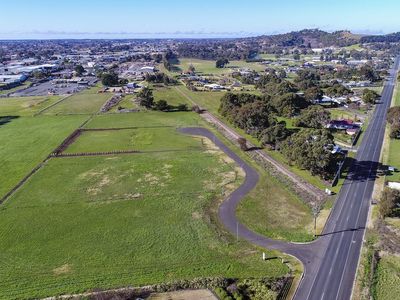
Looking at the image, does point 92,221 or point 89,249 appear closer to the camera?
point 89,249

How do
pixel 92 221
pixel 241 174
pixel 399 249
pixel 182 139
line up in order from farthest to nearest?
pixel 182 139
pixel 241 174
pixel 92 221
pixel 399 249

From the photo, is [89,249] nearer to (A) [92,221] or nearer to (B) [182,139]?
(A) [92,221]

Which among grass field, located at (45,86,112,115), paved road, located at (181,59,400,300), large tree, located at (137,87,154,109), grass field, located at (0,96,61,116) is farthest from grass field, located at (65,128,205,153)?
grass field, located at (0,96,61,116)

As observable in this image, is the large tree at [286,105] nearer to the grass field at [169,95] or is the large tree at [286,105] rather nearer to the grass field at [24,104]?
the grass field at [169,95]

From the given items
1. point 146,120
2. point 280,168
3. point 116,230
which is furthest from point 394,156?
point 146,120

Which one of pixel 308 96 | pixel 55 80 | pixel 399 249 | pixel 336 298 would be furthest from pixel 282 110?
pixel 55 80
